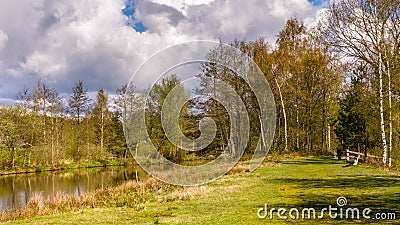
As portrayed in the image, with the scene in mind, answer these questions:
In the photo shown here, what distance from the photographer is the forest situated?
23.7m

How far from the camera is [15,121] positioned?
46469 millimetres

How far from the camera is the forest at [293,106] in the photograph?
2372 centimetres

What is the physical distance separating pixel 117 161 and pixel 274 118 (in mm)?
27849

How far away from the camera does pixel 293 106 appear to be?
42781 mm

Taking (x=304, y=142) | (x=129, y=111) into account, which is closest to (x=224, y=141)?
(x=304, y=142)

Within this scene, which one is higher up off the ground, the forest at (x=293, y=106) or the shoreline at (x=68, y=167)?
the forest at (x=293, y=106)

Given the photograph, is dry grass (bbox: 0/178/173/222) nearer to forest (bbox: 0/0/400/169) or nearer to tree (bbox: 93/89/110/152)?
forest (bbox: 0/0/400/169)

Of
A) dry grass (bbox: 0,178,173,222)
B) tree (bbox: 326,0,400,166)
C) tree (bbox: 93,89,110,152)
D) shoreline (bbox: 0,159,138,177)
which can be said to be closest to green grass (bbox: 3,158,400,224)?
dry grass (bbox: 0,178,173,222)

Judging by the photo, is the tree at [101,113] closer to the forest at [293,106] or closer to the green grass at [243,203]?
the forest at [293,106]

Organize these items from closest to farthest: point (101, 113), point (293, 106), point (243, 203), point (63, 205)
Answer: point (243, 203) → point (63, 205) → point (293, 106) → point (101, 113)

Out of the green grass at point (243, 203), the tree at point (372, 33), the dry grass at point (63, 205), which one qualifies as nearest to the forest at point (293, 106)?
the tree at point (372, 33)

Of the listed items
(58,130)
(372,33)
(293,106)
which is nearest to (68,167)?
(58,130)

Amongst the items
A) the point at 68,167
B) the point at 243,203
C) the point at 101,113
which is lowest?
the point at 68,167

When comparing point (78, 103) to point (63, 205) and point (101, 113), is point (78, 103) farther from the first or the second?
point (63, 205)
